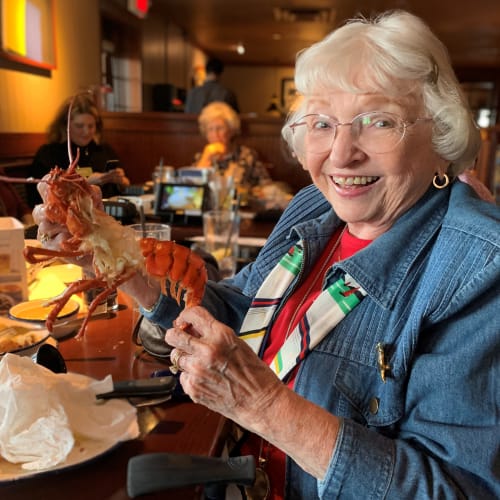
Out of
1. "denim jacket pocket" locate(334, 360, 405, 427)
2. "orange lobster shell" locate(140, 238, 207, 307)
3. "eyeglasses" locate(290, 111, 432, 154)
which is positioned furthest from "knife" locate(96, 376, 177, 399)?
"eyeglasses" locate(290, 111, 432, 154)

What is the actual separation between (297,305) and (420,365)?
38cm

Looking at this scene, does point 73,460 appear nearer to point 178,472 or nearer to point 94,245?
point 178,472

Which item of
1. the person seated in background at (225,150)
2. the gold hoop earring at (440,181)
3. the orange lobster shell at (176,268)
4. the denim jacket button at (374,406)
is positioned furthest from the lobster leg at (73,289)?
the person seated in background at (225,150)

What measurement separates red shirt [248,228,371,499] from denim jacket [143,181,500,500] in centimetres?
10

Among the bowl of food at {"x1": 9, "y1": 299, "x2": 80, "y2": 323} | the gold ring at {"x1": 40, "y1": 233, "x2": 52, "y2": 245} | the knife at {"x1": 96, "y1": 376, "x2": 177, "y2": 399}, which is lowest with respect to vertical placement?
the knife at {"x1": 96, "y1": 376, "x2": 177, "y2": 399}

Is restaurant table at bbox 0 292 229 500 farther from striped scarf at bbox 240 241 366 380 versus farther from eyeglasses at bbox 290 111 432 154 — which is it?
eyeglasses at bbox 290 111 432 154

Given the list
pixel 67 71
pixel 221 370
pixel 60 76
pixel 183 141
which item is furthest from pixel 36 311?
pixel 67 71

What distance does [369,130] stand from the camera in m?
1.03

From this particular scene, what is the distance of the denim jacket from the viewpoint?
779 millimetres

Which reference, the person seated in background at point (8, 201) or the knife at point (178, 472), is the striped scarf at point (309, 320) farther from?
the person seated in background at point (8, 201)

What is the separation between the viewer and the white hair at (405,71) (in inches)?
39.6

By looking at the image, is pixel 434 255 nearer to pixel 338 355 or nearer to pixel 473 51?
pixel 338 355

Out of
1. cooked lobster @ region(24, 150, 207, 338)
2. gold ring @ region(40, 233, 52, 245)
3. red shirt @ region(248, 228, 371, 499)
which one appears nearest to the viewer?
cooked lobster @ region(24, 150, 207, 338)

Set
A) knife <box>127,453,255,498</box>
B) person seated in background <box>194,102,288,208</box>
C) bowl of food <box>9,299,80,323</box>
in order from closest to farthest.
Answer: knife <box>127,453,255,498</box>, bowl of food <box>9,299,80,323</box>, person seated in background <box>194,102,288,208</box>
